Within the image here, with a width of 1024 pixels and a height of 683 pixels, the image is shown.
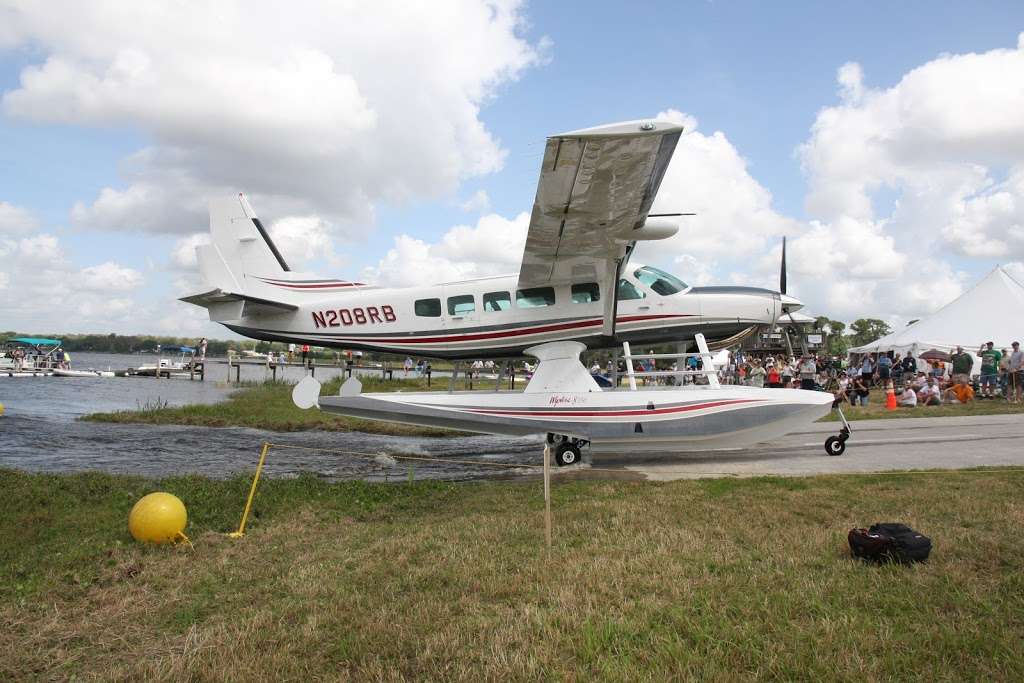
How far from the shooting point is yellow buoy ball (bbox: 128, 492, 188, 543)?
602 cm

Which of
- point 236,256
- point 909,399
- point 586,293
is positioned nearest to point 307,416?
point 236,256

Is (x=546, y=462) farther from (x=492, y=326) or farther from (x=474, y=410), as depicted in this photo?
(x=492, y=326)

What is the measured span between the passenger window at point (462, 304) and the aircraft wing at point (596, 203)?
115 cm

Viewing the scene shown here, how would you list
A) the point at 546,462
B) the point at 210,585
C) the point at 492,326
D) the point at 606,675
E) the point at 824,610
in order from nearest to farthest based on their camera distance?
1. the point at 606,675
2. the point at 824,610
3. the point at 210,585
4. the point at 546,462
5. the point at 492,326

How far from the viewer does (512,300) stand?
1230 cm

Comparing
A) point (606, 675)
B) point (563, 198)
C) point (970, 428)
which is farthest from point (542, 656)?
point (970, 428)

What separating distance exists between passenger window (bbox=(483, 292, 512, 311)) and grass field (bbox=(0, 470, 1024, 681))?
5.41 meters

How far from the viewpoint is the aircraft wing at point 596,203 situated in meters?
7.66

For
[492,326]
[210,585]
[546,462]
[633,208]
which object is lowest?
[210,585]

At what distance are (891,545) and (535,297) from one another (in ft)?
26.9

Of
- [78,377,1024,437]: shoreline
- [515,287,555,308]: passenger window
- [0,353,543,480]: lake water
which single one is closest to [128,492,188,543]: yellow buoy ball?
[0,353,543,480]: lake water

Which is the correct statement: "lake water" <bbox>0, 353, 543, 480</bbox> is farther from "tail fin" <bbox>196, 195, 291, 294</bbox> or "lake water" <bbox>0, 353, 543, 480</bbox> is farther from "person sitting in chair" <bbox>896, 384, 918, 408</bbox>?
"person sitting in chair" <bbox>896, 384, 918, 408</bbox>

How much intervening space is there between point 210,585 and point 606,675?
341 cm

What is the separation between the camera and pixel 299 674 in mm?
3418
